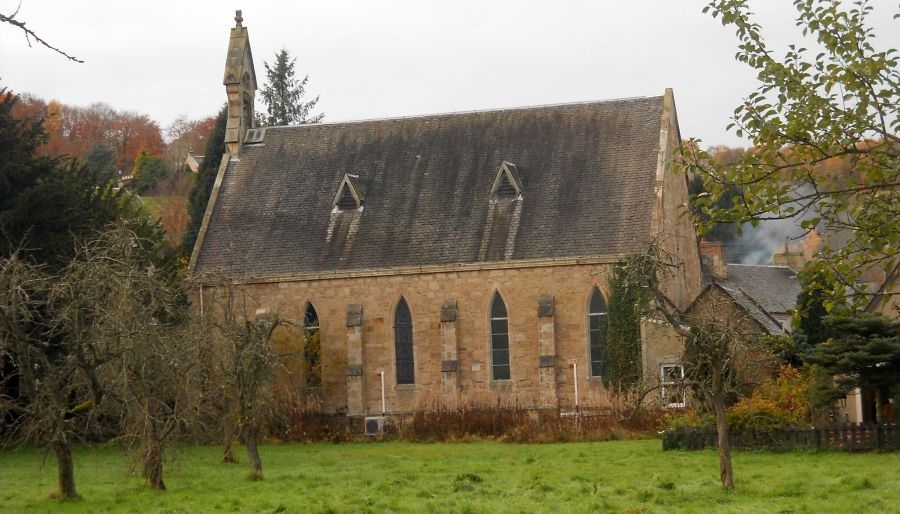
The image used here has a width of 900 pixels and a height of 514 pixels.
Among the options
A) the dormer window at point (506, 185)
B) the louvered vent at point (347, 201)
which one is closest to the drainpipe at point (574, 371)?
the dormer window at point (506, 185)

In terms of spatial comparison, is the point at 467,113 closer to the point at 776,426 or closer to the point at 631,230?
the point at 631,230

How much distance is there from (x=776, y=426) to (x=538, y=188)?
51.0 feet

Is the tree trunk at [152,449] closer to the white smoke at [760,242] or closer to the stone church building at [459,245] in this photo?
the stone church building at [459,245]

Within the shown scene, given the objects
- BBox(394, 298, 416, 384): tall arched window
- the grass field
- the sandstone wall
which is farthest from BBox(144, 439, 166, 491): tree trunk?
BBox(394, 298, 416, 384): tall arched window

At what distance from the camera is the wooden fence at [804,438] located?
27.6m

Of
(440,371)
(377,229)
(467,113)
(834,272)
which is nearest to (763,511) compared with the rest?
(834,272)

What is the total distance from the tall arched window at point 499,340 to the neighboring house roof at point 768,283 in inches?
428

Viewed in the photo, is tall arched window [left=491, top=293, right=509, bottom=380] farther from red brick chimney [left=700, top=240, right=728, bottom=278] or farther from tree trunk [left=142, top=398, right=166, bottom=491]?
tree trunk [left=142, top=398, right=166, bottom=491]

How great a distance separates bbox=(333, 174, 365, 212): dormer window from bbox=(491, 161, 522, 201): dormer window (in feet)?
15.5

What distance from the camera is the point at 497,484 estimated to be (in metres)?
22.5

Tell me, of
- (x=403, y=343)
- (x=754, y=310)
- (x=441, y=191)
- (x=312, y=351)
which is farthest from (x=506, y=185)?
(x=754, y=310)

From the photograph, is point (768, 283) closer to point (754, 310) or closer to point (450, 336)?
point (754, 310)

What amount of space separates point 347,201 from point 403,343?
18.4 feet

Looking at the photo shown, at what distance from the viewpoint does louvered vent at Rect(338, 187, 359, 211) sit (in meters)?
44.3
